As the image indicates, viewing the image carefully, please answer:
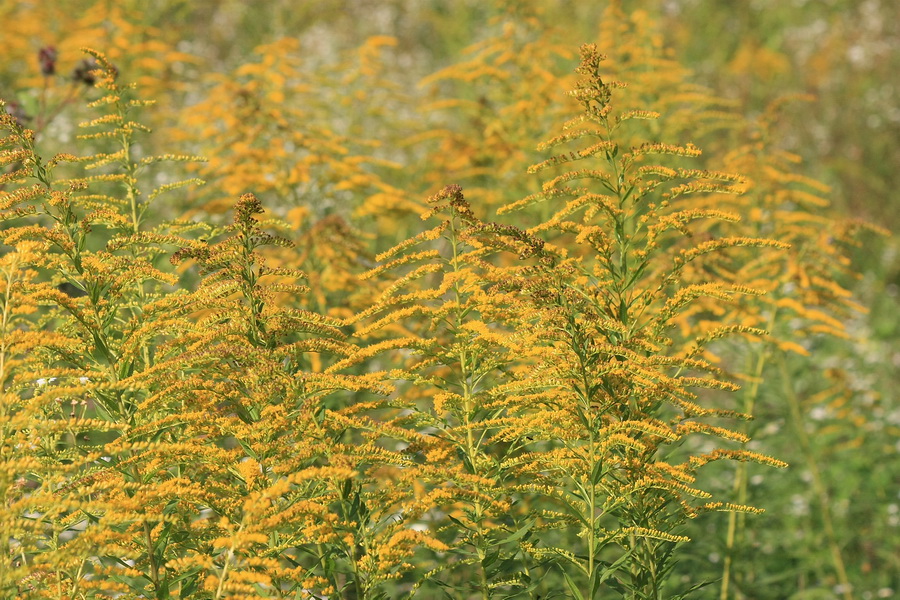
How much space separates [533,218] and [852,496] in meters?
2.95

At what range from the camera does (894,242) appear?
33.1 feet

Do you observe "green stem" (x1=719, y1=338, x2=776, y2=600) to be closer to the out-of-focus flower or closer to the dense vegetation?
the dense vegetation

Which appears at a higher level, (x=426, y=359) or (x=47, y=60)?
(x=47, y=60)

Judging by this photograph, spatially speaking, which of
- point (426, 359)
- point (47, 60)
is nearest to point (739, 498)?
point (426, 359)

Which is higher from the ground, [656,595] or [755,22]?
[755,22]

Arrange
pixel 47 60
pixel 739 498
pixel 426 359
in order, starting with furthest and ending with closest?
pixel 47 60, pixel 739 498, pixel 426 359

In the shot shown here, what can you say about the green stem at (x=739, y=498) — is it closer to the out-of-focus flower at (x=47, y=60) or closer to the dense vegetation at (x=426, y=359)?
the dense vegetation at (x=426, y=359)

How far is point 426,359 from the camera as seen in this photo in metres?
2.93

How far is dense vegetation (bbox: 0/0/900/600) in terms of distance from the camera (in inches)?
101

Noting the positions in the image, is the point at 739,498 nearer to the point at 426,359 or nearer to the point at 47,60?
the point at 426,359

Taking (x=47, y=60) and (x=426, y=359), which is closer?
(x=426, y=359)

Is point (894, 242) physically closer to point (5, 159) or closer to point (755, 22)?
point (755, 22)

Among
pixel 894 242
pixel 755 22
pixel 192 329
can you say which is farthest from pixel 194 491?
pixel 755 22

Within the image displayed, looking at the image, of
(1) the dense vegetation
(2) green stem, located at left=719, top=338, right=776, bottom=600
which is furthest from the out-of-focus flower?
(2) green stem, located at left=719, top=338, right=776, bottom=600
